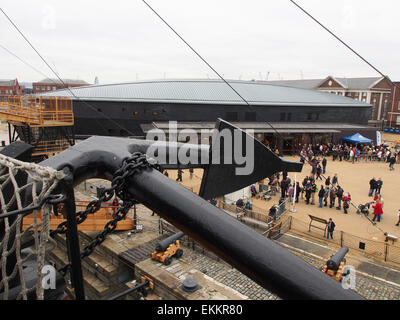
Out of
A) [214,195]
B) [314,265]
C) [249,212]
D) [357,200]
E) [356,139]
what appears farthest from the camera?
[356,139]

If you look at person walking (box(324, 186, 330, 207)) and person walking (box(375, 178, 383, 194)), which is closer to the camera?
person walking (box(324, 186, 330, 207))

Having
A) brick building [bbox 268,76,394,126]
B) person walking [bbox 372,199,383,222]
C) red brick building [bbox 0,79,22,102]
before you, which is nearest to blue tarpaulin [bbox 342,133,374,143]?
person walking [bbox 372,199,383,222]

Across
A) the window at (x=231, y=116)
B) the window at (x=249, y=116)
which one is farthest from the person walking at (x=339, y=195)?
the window at (x=249, y=116)

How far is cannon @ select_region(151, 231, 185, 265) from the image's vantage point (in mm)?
10430

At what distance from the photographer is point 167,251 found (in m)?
10.7

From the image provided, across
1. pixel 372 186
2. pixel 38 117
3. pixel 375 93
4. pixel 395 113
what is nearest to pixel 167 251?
pixel 38 117

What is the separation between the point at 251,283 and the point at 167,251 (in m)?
3.09

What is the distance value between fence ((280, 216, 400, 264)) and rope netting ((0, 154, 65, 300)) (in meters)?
11.4

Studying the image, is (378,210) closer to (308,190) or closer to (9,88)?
(308,190)

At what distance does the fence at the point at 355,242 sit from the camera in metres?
10.7

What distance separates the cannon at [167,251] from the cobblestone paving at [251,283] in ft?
1.38

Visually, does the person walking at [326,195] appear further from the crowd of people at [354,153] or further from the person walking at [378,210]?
the crowd of people at [354,153]

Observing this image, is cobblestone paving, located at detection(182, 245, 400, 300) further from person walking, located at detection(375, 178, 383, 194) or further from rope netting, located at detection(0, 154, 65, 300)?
person walking, located at detection(375, 178, 383, 194)

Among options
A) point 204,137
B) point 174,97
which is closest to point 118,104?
point 174,97
